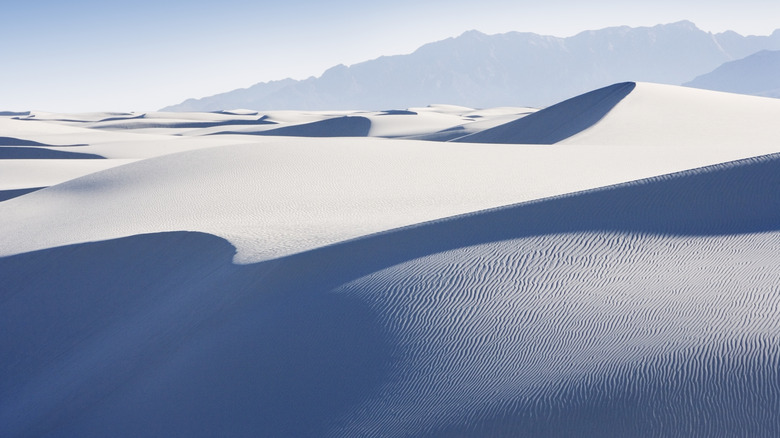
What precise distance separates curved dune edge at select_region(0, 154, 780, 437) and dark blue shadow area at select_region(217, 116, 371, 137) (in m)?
31.4

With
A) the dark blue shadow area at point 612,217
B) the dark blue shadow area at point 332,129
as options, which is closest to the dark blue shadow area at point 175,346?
the dark blue shadow area at point 612,217

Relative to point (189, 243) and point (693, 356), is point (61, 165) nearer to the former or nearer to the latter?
point (189, 243)

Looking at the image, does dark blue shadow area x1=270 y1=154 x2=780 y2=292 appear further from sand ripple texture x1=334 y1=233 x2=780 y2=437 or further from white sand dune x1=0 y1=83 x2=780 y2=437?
sand ripple texture x1=334 y1=233 x2=780 y2=437

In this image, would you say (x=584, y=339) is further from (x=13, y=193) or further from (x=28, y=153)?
(x=28, y=153)

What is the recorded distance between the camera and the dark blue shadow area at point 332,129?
3769 cm

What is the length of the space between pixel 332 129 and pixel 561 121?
17.6 meters

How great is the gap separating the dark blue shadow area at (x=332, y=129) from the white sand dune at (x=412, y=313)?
2915 centimetres

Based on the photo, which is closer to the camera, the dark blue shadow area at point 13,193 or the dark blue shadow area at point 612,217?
the dark blue shadow area at point 612,217

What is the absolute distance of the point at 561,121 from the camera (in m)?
22.8

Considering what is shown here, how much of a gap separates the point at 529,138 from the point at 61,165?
513 inches

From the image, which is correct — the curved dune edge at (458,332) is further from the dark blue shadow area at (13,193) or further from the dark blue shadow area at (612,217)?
the dark blue shadow area at (13,193)

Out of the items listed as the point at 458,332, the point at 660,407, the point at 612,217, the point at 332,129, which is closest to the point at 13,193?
the point at 612,217

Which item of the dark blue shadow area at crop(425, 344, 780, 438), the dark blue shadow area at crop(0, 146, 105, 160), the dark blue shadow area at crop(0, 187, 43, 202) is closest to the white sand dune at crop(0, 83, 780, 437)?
the dark blue shadow area at crop(425, 344, 780, 438)

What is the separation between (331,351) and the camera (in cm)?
424
